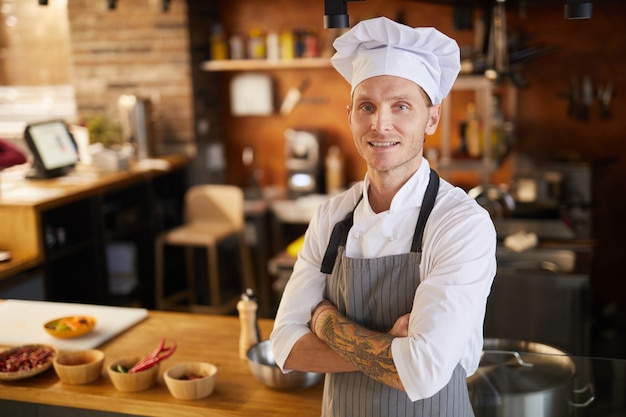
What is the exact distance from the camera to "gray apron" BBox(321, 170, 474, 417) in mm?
1774

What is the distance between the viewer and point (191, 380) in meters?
2.12

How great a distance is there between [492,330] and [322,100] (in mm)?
2770

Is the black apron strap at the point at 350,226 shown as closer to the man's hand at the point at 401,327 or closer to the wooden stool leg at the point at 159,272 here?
the man's hand at the point at 401,327

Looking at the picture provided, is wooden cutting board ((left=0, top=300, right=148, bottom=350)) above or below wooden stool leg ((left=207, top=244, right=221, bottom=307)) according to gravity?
above

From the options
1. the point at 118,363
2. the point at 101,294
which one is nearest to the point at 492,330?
the point at 118,363

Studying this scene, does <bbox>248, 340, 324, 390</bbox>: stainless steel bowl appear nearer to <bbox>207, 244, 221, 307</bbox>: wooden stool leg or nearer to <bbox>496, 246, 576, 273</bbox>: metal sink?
<bbox>496, 246, 576, 273</bbox>: metal sink

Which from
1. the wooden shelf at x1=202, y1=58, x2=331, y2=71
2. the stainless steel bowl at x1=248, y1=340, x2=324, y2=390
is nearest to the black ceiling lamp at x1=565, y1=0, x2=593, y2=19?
the stainless steel bowl at x1=248, y1=340, x2=324, y2=390

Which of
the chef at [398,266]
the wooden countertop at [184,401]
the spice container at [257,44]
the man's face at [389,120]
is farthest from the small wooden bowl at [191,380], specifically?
the spice container at [257,44]

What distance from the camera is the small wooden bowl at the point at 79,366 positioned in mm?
2238

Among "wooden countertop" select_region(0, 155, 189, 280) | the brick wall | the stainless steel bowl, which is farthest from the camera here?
the brick wall

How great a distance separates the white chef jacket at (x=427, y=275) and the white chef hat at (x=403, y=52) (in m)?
0.22

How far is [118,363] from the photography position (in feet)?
7.41

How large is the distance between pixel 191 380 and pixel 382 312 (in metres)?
0.60

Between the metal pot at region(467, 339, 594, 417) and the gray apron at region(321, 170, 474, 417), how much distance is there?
0.29 metres
